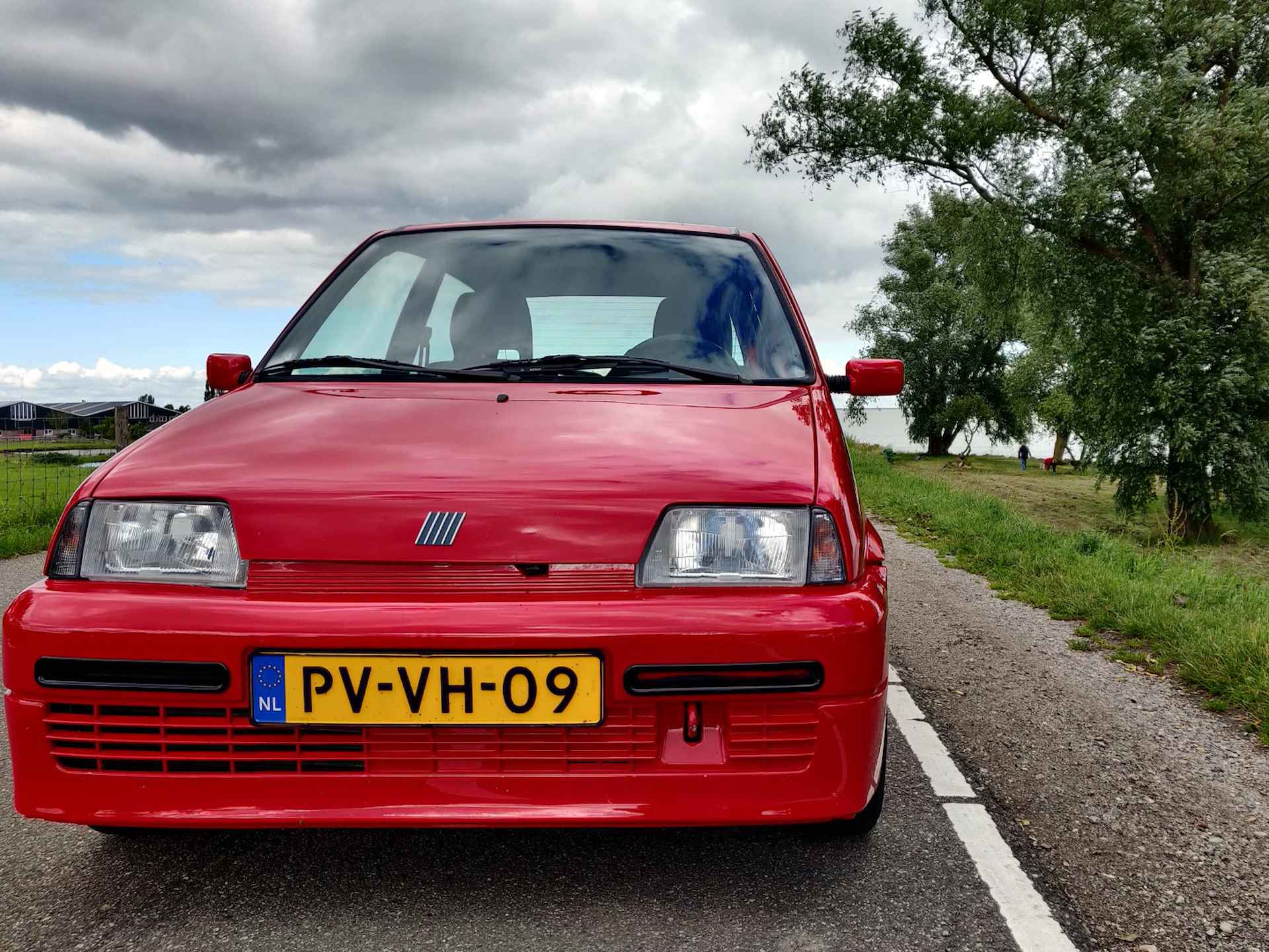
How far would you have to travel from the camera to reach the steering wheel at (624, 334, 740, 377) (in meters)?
2.77

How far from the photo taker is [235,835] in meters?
2.47

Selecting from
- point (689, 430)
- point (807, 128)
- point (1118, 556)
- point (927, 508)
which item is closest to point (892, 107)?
point (807, 128)

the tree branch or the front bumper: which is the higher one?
the tree branch

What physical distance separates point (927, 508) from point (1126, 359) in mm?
6599

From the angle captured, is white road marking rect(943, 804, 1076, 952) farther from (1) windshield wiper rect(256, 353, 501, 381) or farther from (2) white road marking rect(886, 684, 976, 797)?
(1) windshield wiper rect(256, 353, 501, 381)

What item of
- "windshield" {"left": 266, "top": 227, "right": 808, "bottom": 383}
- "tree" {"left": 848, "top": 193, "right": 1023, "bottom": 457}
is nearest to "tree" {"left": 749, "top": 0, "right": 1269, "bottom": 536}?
"windshield" {"left": 266, "top": 227, "right": 808, "bottom": 383}

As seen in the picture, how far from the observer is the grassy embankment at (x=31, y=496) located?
8125mm

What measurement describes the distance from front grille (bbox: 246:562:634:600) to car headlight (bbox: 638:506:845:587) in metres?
0.11

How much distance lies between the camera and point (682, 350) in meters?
2.81

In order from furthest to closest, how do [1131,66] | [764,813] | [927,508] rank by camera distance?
[1131,66]
[927,508]
[764,813]

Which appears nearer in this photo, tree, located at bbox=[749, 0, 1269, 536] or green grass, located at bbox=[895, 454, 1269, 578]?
tree, located at bbox=[749, 0, 1269, 536]

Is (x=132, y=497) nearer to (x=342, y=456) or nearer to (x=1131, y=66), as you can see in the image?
(x=342, y=456)

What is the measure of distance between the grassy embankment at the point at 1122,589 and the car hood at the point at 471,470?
2.56 m

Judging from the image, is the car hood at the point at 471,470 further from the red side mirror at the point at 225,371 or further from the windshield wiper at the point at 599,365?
the red side mirror at the point at 225,371
